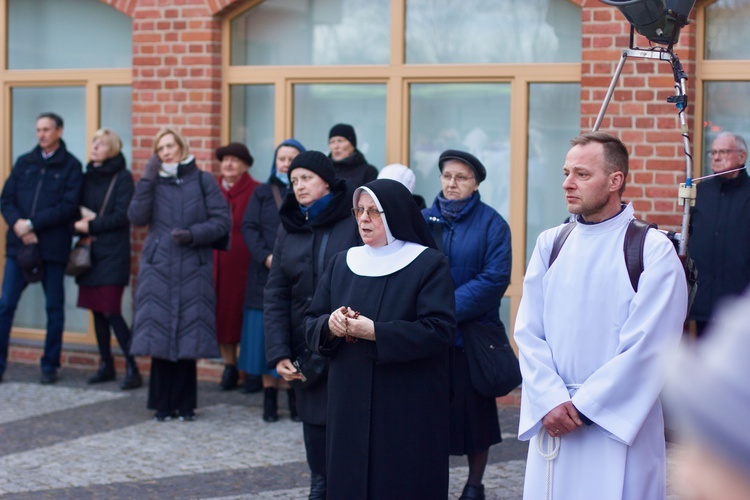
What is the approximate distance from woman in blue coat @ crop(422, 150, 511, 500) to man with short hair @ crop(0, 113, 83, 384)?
4211 mm

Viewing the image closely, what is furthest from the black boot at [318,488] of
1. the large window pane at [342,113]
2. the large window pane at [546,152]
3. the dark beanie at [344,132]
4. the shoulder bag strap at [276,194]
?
the large window pane at [342,113]

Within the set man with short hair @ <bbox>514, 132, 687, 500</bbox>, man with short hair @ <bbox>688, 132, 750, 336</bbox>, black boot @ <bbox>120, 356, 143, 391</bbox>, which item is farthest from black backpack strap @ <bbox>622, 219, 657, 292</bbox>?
black boot @ <bbox>120, 356, 143, 391</bbox>

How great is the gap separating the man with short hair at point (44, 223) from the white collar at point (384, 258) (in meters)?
5.00

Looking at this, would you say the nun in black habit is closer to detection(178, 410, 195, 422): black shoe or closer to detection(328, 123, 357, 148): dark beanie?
detection(178, 410, 195, 422): black shoe

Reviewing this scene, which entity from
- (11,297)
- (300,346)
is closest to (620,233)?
→ (300,346)

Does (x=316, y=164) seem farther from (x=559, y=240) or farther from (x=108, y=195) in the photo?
(x=108, y=195)

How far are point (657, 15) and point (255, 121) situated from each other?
5332mm

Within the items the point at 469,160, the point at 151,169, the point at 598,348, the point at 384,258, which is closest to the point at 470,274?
the point at 469,160

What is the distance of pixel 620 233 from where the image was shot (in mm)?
4047

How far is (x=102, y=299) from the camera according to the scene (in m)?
9.08

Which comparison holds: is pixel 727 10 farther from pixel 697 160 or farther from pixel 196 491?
pixel 196 491

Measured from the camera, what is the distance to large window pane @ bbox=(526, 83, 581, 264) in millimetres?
8500

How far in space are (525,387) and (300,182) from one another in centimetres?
202

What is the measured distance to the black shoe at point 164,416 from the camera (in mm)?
7930
